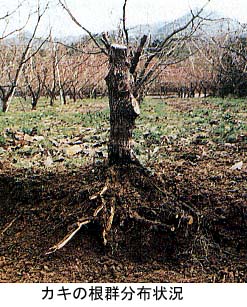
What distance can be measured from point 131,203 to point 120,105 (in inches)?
17.8

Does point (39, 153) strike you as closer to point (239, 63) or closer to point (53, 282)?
A: point (53, 282)

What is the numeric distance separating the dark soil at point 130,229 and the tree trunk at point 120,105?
0.29 feet

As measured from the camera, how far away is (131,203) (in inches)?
74.3

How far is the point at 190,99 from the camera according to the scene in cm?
341

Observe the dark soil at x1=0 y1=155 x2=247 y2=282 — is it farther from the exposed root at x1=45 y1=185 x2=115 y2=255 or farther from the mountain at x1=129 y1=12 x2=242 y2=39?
the mountain at x1=129 y1=12 x2=242 y2=39

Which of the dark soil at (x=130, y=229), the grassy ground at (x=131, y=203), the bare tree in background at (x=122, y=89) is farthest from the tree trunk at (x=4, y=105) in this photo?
the bare tree in background at (x=122, y=89)

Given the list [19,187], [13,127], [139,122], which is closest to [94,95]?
[139,122]

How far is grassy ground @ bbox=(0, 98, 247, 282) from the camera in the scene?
1718mm

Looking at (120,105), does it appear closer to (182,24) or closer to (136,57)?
(136,57)

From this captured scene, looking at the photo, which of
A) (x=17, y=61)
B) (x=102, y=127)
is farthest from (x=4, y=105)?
(x=102, y=127)

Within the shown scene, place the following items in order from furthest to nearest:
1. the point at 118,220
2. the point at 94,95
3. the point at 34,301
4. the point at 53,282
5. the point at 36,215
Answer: the point at 94,95
the point at 36,215
the point at 118,220
the point at 53,282
the point at 34,301

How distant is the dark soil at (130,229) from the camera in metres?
1.70

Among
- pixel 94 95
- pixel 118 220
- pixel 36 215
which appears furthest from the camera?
pixel 94 95

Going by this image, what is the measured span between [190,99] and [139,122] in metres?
0.47
